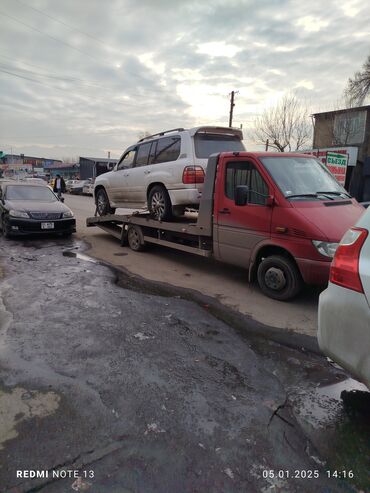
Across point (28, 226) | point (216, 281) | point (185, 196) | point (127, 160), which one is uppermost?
point (127, 160)

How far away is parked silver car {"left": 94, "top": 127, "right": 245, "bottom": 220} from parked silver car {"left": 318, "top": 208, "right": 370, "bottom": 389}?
4286mm

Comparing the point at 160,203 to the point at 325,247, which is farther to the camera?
the point at 160,203

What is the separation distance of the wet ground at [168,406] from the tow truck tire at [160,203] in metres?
2.88

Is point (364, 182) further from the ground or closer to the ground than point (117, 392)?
further from the ground

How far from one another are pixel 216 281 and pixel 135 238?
121 inches

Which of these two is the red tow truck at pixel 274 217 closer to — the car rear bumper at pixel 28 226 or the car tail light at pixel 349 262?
the car tail light at pixel 349 262

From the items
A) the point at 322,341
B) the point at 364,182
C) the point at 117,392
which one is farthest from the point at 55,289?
the point at 364,182

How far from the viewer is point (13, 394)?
9.45 ft

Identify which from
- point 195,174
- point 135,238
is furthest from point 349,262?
point 135,238

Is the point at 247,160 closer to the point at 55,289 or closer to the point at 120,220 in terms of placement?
the point at 55,289

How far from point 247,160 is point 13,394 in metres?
4.40

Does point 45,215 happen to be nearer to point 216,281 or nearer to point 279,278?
point 216,281

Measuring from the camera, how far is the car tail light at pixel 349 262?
2299 mm

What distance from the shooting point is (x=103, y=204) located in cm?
1012
